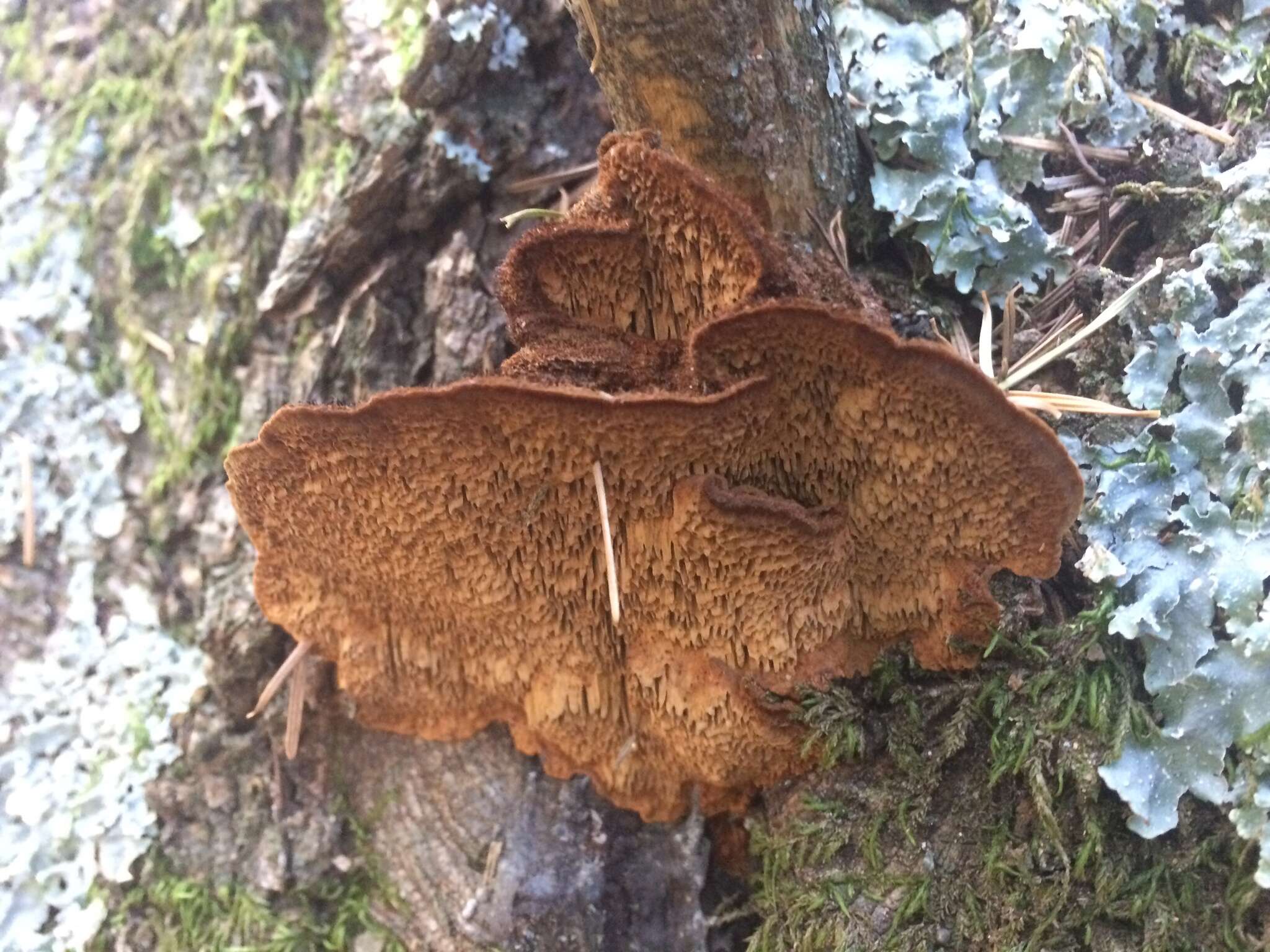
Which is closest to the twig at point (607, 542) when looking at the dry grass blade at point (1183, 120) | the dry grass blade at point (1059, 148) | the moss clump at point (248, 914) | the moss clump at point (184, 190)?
the moss clump at point (248, 914)

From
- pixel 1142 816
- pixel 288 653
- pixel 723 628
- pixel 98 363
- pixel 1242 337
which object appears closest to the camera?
pixel 1142 816

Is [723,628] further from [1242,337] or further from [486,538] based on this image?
[1242,337]

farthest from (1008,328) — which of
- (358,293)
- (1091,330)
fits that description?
(358,293)

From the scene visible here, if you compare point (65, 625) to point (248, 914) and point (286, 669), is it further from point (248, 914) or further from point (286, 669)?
point (248, 914)

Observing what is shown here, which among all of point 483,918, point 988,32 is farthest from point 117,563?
point 988,32

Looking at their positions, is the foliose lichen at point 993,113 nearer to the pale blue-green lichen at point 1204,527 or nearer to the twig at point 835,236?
the twig at point 835,236

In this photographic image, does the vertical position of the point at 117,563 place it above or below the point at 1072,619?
below

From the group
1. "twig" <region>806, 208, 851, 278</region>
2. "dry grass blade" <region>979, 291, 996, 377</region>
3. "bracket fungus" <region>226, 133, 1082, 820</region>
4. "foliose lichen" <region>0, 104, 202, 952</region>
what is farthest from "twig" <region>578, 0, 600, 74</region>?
"foliose lichen" <region>0, 104, 202, 952</region>
